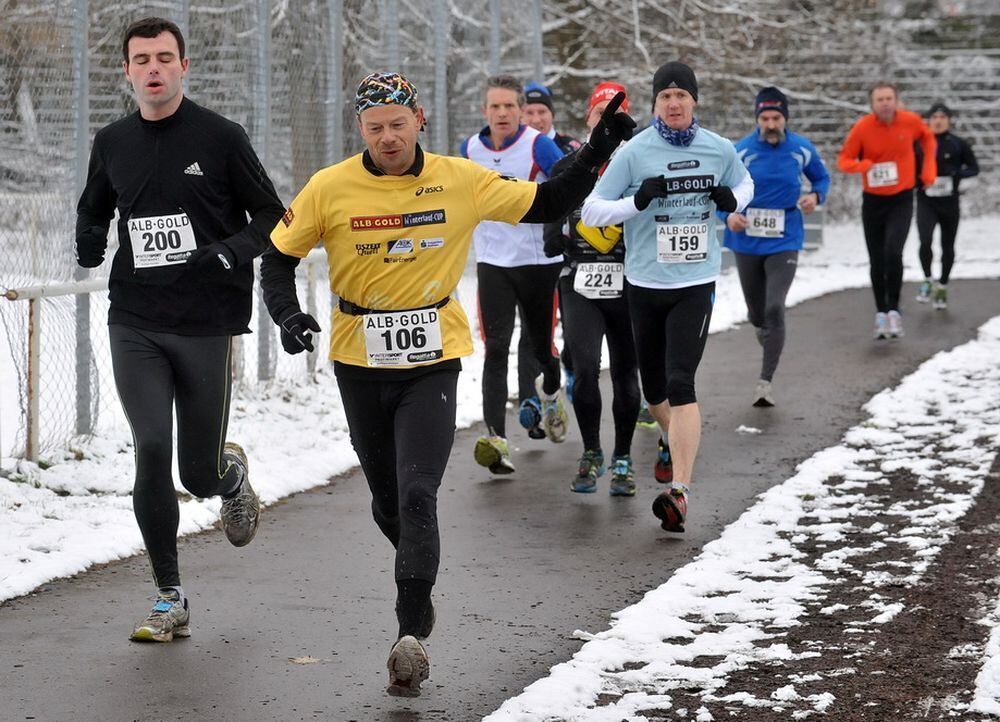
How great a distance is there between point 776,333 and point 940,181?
6278 millimetres

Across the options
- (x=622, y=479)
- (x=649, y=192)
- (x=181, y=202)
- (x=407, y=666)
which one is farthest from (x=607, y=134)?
(x=622, y=479)

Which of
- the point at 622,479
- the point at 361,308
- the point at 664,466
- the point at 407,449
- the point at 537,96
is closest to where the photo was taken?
the point at 407,449

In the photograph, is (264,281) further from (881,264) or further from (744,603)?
(881,264)

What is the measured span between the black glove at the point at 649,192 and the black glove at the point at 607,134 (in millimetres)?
2022

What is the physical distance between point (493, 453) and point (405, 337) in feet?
11.5

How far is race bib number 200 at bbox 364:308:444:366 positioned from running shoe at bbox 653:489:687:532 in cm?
231

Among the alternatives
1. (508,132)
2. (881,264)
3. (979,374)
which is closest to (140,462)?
(508,132)

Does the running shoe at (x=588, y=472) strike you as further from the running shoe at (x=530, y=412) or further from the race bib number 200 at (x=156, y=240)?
the race bib number 200 at (x=156, y=240)

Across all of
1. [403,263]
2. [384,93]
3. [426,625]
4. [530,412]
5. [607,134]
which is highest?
[384,93]

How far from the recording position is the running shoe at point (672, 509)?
7418mm

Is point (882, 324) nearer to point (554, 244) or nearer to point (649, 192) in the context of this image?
point (554, 244)

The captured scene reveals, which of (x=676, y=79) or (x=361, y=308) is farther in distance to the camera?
(x=676, y=79)

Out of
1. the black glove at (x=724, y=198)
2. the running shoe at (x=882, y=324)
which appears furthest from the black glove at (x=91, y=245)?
the running shoe at (x=882, y=324)

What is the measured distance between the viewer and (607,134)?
17.6 ft
